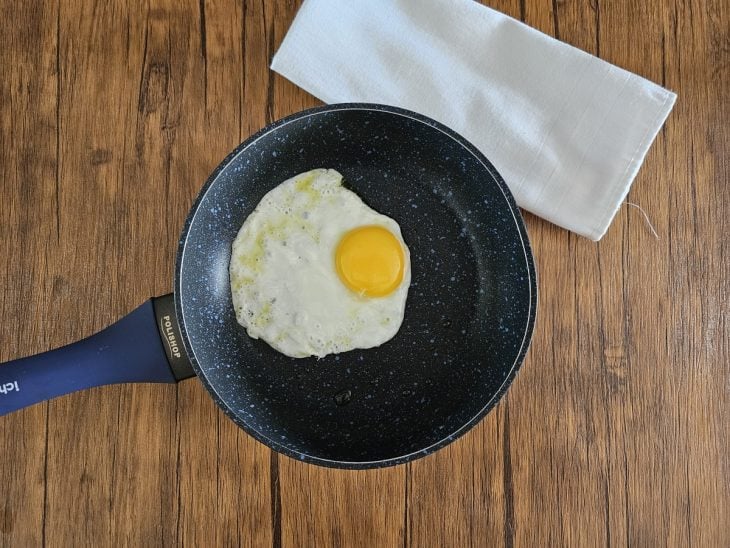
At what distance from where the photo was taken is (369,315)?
4.02 feet

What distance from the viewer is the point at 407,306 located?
1.27m

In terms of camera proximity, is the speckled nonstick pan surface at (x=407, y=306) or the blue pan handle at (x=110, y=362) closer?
the blue pan handle at (x=110, y=362)

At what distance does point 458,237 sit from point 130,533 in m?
0.85

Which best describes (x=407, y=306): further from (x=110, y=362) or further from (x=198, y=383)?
(x=110, y=362)

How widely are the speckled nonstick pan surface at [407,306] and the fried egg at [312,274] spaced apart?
4cm

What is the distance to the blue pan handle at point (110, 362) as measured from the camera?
1.03 meters

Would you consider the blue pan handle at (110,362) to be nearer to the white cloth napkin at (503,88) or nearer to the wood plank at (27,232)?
the wood plank at (27,232)

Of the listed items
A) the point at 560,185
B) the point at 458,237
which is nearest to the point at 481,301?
the point at 458,237

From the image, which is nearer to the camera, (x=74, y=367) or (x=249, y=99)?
(x=74, y=367)

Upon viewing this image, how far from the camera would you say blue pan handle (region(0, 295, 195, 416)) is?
103 centimetres

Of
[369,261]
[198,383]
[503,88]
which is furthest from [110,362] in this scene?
[503,88]

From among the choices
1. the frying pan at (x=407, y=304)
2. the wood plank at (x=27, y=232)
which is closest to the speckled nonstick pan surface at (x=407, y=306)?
the frying pan at (x=407, y=304)

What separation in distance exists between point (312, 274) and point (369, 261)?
0.37 feet

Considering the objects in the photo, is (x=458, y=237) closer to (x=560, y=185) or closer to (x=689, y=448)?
(x=560, y=185)
